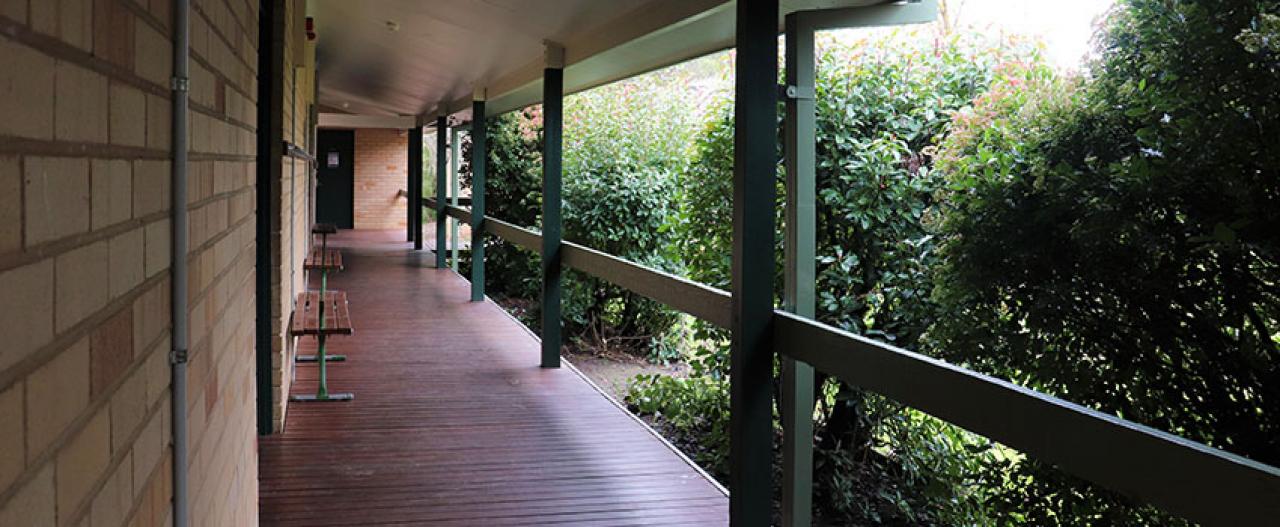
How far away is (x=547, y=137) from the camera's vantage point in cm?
760

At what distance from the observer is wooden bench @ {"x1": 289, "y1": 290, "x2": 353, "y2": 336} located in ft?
19.9

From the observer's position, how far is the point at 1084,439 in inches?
90.0

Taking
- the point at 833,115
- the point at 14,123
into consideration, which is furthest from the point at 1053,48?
the point at 14,123

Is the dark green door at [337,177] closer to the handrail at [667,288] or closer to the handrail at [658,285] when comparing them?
the handrail at [658,285]

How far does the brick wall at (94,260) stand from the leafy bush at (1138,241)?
260cm

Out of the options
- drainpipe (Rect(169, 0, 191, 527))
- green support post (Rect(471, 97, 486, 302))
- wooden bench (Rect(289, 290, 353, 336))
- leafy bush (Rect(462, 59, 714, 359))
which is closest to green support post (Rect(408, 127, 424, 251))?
leafy bush (Rect(462, 59, 714, 359))

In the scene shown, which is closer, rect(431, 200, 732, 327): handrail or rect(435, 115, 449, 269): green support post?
rect(431, 200, 732, 327): handrail

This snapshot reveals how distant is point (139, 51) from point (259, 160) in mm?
4024

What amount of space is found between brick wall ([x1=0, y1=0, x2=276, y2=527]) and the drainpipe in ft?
0.08

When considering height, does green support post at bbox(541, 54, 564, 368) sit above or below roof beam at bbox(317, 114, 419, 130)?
below

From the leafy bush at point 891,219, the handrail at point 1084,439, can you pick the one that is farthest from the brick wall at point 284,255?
the handrail at point 1084,439

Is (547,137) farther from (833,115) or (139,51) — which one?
(139,51)

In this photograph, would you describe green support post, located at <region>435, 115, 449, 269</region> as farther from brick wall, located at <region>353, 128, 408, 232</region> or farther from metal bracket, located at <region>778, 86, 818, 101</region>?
metal bracket, located at <region>778, 86, 818, 101</region>

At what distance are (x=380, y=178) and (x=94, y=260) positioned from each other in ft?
77.6
